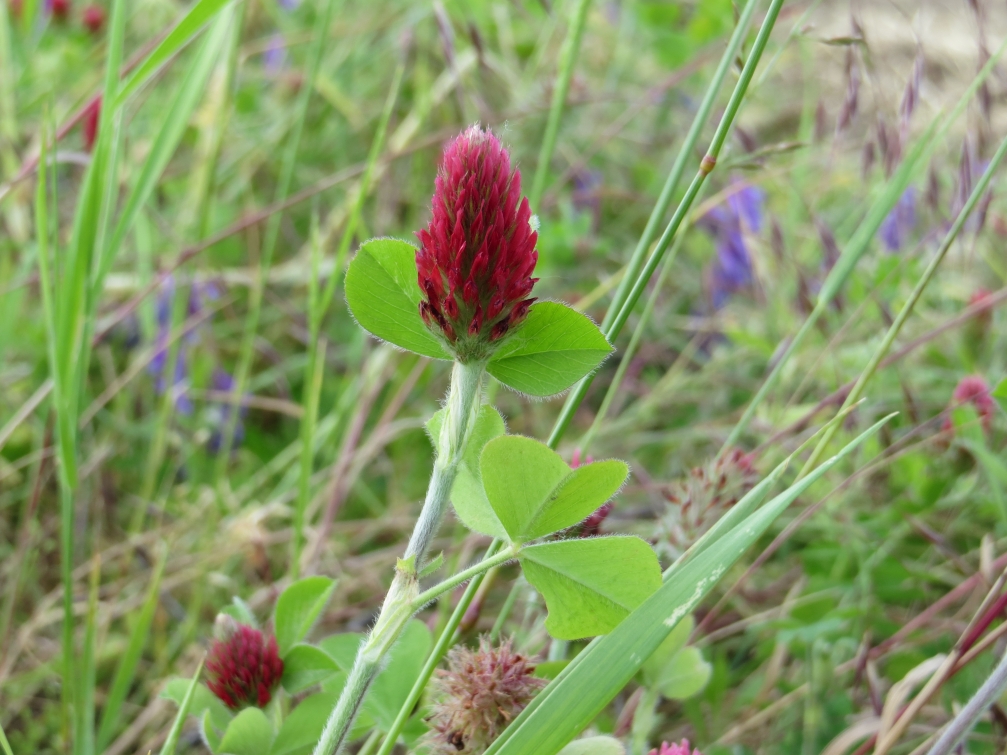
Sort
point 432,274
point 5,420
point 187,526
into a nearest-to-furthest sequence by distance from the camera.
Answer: point 432,274
point 187,526
point 5,420

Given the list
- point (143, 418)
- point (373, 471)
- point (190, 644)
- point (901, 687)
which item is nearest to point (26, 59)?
point (143, 418)

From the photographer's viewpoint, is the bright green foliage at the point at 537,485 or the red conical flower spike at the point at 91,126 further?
the red conical flower spike at the point at 91,126

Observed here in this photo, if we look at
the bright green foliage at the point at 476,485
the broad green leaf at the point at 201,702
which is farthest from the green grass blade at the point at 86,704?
the bright green foliage at the point at 476,485

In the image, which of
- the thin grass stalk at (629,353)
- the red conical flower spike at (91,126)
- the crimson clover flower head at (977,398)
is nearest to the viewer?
the thin grass stalk at (629,353)

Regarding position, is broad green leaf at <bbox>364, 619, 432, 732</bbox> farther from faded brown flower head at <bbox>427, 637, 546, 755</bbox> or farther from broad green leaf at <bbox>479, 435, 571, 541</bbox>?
broad green leaf at <bbox>479, 435, 571, 541</bbox>

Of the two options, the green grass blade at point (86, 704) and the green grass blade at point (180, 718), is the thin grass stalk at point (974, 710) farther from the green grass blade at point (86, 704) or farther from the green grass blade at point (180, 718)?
the green grass blade at point (86, 704)

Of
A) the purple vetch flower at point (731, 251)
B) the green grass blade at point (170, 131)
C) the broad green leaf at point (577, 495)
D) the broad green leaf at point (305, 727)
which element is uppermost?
the green grass blade at point (170, 131)

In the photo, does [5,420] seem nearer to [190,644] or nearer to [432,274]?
[190,644]
